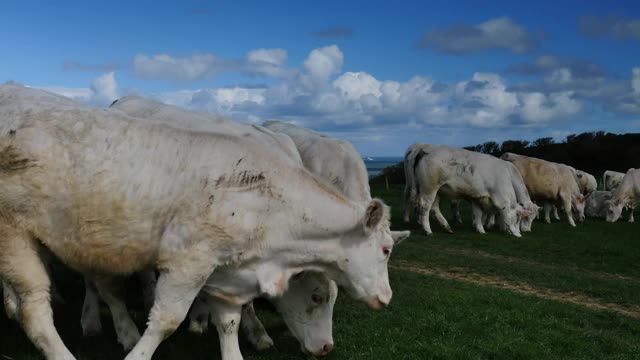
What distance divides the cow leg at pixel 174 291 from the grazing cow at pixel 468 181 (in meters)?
16.7

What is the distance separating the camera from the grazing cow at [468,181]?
73.8 feet

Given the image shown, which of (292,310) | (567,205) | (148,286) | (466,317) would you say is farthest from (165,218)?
(567,205)

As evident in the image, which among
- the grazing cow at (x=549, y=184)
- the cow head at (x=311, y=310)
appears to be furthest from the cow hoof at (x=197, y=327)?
the grazing cow at (x=549, y=184)

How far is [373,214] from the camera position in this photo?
609 cm

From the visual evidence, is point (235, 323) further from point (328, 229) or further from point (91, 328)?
point (91, 328)

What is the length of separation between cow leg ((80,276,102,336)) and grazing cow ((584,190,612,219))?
26219 mm

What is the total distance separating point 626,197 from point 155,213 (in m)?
27.1

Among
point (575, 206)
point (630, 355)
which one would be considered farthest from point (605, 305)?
point (575, 206)

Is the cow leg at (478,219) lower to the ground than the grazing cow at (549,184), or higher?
lower

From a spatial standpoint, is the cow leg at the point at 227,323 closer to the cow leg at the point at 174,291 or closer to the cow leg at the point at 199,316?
the cow leg at the point at 174,291

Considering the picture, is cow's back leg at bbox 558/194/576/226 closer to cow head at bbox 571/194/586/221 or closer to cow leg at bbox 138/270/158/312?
cow head at bbox 571/194/586/221

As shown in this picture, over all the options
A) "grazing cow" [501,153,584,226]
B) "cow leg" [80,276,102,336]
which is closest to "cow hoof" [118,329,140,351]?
"cow leg" [80,276,102,336]

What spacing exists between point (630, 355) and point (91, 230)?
6.10 metres

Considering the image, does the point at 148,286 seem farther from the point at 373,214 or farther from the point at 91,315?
the point at 373,214
